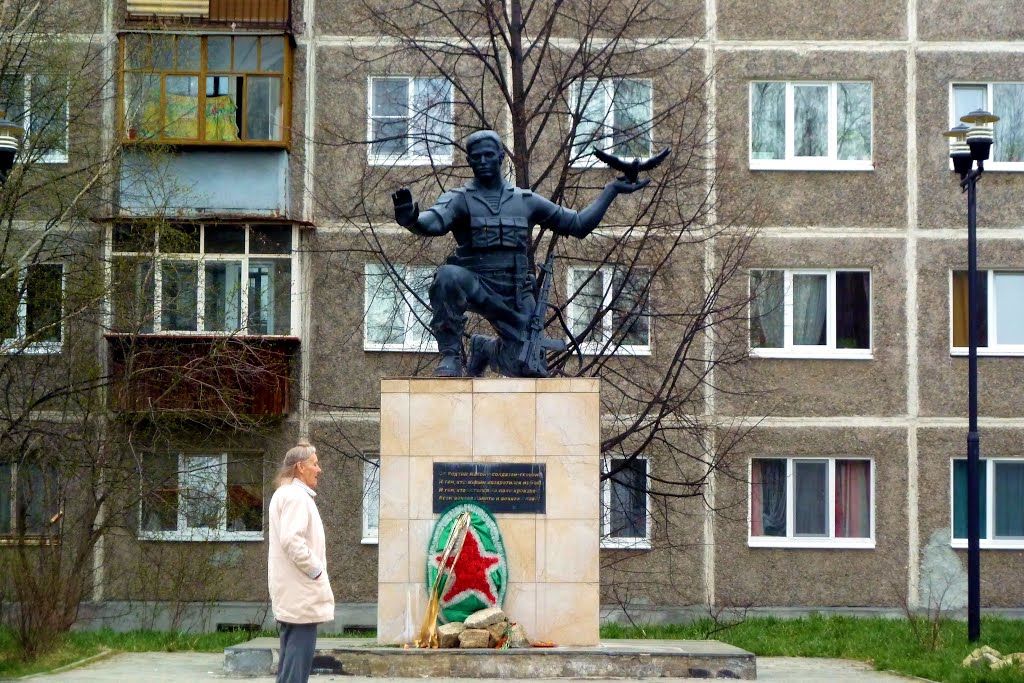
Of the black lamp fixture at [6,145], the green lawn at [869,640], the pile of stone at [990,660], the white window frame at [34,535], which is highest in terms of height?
the black lamp fixture at [6,145]

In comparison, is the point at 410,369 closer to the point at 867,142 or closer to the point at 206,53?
the point at 206,53

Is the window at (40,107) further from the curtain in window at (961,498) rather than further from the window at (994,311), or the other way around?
the curtain in window at (961,498)

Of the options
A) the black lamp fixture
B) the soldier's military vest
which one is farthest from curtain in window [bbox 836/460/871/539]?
the black lamp fixture

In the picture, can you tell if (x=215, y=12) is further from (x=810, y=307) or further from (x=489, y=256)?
(x=489, y=256)

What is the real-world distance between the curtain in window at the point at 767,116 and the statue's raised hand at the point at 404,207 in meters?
13.6

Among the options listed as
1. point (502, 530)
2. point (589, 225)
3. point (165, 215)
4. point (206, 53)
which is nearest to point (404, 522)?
point (502, 530)

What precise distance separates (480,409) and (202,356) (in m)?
11.2

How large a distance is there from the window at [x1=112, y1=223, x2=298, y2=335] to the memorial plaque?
1066cm

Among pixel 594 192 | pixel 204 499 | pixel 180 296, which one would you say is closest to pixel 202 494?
pixel 204 499

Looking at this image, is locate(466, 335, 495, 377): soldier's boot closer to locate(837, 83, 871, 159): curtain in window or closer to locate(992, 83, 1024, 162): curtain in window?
locate(837, 83, 871, 159): curtain in window

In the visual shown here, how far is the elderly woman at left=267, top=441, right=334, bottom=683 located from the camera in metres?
8.77

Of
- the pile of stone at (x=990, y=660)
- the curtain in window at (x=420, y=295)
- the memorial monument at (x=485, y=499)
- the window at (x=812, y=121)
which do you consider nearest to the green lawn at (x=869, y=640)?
the pile of stone at (x=990, y=660)

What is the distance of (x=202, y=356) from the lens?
22578 millimetres

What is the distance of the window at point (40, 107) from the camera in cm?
2103
